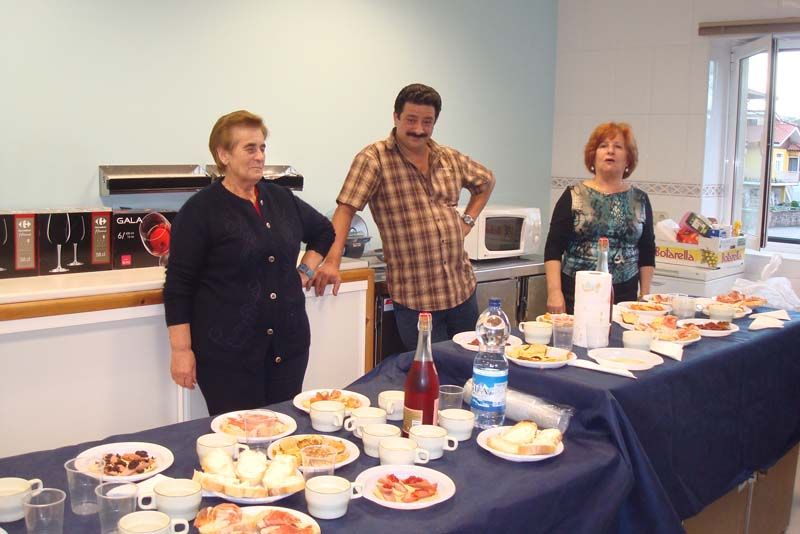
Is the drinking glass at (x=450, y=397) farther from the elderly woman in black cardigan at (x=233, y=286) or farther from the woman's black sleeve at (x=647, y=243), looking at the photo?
the woman's black sleeve at (x=647, y=243)

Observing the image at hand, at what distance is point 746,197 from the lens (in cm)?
476

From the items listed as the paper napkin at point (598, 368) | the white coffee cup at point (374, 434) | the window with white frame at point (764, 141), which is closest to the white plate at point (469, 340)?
the paper napkin at point (598, 368)

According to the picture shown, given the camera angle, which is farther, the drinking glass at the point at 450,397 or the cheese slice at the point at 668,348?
the cheese slice at the point at 668,348

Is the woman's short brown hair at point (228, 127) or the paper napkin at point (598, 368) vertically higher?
the woman's short brown hair at point (228, 127)

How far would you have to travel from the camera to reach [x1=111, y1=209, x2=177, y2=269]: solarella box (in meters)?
2.94

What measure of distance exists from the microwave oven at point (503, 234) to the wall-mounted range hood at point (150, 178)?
4.54 feet

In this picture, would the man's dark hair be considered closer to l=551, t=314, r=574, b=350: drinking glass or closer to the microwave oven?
l=551, t=314, r=574, b=350: drinking glass

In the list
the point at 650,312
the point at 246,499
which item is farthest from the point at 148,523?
the point at 650,312

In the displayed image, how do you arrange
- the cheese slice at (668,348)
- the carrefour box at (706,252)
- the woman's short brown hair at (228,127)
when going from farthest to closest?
1. the carrefour box at (706,252)
2. the woman's short brown hair at (228,127)
3. the cheese slice at (668,348)

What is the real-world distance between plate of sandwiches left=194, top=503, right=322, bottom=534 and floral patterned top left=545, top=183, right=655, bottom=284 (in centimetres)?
192

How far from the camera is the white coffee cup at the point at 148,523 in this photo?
3.97ft

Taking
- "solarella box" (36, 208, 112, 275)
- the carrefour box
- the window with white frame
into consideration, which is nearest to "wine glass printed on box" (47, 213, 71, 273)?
"solarella box" (36, 208, 112, 275)

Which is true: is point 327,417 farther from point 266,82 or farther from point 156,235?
point 266,82

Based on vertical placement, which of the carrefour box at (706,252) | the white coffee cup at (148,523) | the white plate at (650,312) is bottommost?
the white coffee cup at (148,523)
